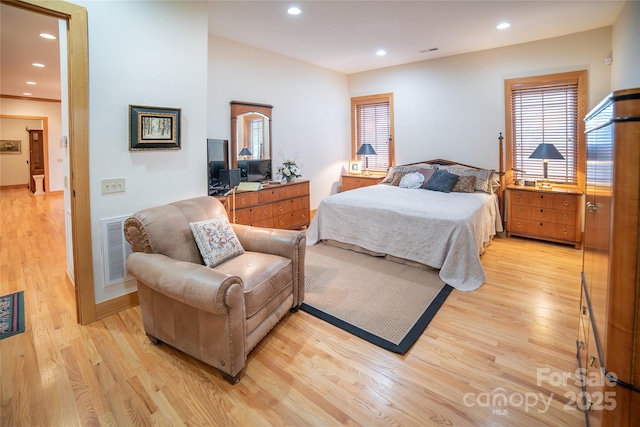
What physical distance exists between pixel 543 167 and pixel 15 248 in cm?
734

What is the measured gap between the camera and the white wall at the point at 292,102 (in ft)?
14.1

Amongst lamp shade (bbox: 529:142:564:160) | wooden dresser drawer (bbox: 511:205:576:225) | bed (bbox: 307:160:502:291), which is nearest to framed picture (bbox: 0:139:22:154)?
bed (bbox: 307:160:502:291)

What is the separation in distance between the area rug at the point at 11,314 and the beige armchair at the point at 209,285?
3.62ft

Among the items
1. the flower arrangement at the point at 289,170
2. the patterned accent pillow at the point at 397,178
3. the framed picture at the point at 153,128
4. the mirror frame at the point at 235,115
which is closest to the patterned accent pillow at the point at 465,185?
the patterned accent pillow at the point at 397,178

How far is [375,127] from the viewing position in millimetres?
6320

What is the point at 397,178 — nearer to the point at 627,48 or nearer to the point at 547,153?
the point at 547,153

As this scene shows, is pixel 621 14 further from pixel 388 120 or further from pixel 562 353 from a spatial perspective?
pixel 562 353

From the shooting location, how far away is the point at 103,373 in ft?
6.37

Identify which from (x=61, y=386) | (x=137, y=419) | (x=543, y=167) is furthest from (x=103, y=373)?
(x=543, y=167)

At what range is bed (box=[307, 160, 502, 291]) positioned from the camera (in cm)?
315

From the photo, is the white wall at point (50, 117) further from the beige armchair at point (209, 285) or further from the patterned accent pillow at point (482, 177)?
the patterned accent pillow at point (482, 177)

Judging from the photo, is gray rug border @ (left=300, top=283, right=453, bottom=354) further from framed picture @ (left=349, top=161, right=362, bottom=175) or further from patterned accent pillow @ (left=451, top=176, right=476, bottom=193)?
framed picture @ (left=349, top=161, right=362, bottom=175)

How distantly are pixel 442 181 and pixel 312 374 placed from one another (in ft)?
11.7

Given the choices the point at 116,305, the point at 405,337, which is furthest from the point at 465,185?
the point at 116,305
